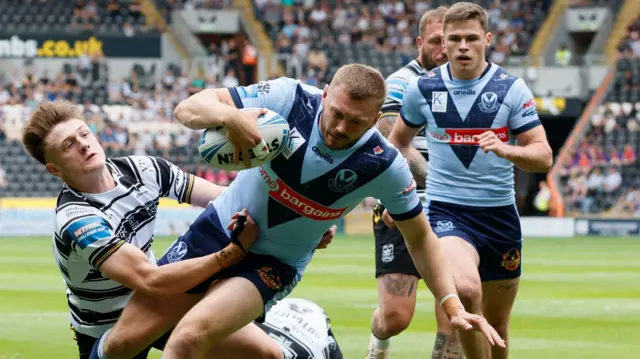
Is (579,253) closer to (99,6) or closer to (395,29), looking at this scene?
(395,29)

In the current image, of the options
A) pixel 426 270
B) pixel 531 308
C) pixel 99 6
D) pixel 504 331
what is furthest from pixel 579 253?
pixel 99 6

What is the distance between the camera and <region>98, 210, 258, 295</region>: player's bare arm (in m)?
5.16

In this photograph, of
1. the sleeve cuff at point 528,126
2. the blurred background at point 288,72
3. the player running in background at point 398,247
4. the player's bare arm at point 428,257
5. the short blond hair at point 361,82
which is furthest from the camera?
the blurred background at point 288,72

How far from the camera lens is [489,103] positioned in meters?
6.53

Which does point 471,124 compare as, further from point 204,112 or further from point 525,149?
point 204,112

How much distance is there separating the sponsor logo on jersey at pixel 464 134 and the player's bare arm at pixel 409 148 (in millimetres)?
226

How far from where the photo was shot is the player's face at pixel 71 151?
5484 mm

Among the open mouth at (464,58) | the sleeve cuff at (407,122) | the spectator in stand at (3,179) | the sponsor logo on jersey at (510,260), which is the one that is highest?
the open mouth at (464,58)

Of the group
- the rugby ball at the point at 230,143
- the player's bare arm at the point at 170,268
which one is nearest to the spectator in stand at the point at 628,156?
the player's bare arm at the point at 170,268

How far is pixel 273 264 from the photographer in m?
5.36

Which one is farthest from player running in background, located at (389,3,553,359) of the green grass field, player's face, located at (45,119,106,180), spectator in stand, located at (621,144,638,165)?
spectator in stand, located at (621,144,638,165)

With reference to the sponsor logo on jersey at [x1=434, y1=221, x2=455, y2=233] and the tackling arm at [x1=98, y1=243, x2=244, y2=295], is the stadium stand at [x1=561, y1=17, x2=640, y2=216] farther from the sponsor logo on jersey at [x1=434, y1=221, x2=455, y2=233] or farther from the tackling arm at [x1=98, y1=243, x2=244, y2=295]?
the tackling arm at [x1=98, y1=243, x2=244, y2=295]

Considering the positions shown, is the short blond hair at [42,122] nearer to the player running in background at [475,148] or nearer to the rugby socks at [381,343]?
the player running in background at [475,148]

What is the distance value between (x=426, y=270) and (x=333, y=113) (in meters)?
1.05
